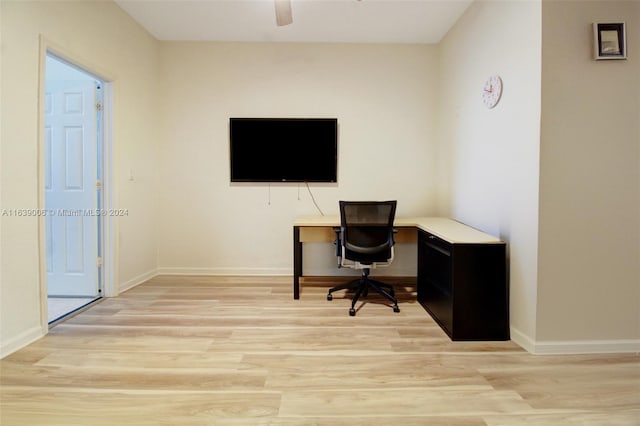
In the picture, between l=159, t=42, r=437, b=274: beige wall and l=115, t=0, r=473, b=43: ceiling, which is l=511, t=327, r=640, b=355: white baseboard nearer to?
l=159, t=42, r=437, b=274: beige wall

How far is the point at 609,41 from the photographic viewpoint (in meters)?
2.02

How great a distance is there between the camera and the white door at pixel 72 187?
3.05 metres

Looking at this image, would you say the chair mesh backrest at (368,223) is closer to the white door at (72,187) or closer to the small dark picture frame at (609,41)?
the small dark picture frame at (609,41)

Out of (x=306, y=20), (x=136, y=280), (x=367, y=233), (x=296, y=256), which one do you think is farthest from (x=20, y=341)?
(x=306, y=20)

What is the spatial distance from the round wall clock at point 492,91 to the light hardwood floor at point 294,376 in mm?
1845

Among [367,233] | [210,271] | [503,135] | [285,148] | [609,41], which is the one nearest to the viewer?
[609,41]

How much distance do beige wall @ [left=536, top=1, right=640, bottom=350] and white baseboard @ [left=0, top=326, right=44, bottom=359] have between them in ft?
11.2

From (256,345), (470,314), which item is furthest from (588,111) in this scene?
(256,345)

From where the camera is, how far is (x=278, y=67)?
3838 millimetres

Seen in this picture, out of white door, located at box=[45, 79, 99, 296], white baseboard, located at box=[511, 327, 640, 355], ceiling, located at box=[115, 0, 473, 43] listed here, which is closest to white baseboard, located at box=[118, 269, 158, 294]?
white door, located at box=[45, 79, 99, 296]

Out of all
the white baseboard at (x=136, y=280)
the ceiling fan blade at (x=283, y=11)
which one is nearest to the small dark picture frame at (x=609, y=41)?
the ceiling fan blade at (x=283, y=11)

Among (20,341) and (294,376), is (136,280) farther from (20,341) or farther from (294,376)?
(294,376)

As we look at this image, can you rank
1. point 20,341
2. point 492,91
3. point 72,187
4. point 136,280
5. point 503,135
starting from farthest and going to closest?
1. point 136,280
2. point 72,187
3. point 492,91
4. point 503,135
5. point 20,341

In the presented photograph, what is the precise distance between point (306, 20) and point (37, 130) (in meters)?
2.56
